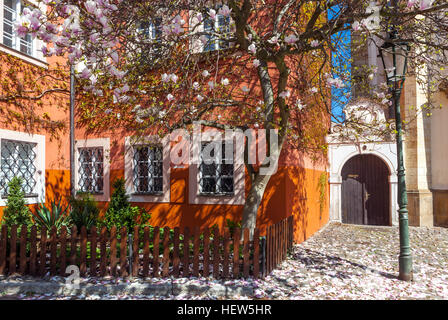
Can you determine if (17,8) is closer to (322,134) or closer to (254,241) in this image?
(254,241)

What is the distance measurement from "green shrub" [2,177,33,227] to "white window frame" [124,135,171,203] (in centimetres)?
250

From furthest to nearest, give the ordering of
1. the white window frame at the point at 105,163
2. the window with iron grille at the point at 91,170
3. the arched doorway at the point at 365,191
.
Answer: the arched doorway at the point at 365,191, the window with iron grille at the point at 91,170, the white window frame at the point at 105,163

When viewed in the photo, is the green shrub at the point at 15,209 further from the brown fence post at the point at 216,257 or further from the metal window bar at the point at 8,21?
the brown fence post at the point at 216,257

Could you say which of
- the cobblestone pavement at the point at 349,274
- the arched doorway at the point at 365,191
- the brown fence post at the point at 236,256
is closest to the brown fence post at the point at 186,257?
the cobblestone pavement at the point at 349,274

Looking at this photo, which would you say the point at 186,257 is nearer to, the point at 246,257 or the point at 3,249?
the point at 246,257

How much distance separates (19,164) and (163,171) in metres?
4.02

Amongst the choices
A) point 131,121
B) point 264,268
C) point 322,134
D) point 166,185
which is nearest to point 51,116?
point 131,121

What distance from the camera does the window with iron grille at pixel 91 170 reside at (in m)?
9.16

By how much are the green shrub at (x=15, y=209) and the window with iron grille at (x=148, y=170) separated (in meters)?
2.68

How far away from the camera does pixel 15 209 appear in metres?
7.09

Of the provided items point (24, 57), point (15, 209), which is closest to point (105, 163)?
point (15, 209)

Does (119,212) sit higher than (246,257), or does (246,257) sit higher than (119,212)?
(119,212)

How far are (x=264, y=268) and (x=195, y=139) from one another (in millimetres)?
3994

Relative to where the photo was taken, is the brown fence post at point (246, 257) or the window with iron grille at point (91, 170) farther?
the window with iron grille at point (91, 170)
